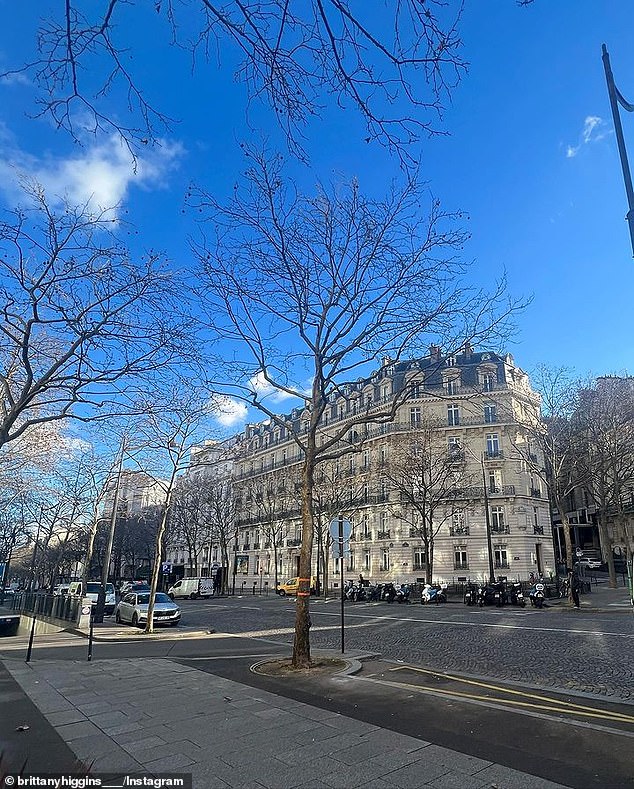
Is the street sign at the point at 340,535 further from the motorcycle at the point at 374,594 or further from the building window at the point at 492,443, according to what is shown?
the building window at the point at 492,443

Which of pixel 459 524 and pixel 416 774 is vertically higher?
pixel 459 524

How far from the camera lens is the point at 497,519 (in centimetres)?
4931

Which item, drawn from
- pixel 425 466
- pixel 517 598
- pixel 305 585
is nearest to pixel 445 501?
pixel 425 466

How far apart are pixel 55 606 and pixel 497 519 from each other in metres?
37.8

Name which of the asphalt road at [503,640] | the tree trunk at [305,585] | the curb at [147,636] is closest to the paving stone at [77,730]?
the tree trunk at [305,585]

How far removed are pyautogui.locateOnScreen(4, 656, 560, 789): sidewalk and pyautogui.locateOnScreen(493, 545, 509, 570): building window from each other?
43803mm

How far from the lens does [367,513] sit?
2168 inches

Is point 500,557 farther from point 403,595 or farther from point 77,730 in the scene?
point 77,730

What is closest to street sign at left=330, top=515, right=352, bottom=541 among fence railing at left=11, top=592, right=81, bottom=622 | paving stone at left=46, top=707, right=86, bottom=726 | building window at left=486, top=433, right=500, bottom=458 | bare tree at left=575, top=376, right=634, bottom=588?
paving stone at left=46, top=707, right=86, bottom=726

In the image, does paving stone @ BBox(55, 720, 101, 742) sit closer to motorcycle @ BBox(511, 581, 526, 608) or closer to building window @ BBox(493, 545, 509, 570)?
motorcycle @ BBox(511, 581, 526, 608)

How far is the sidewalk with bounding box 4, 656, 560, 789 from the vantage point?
479 cm

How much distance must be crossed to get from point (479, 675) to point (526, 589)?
31.1m

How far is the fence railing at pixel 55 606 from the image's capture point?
22562 millimetres

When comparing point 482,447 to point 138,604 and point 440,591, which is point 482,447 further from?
point 138,604
